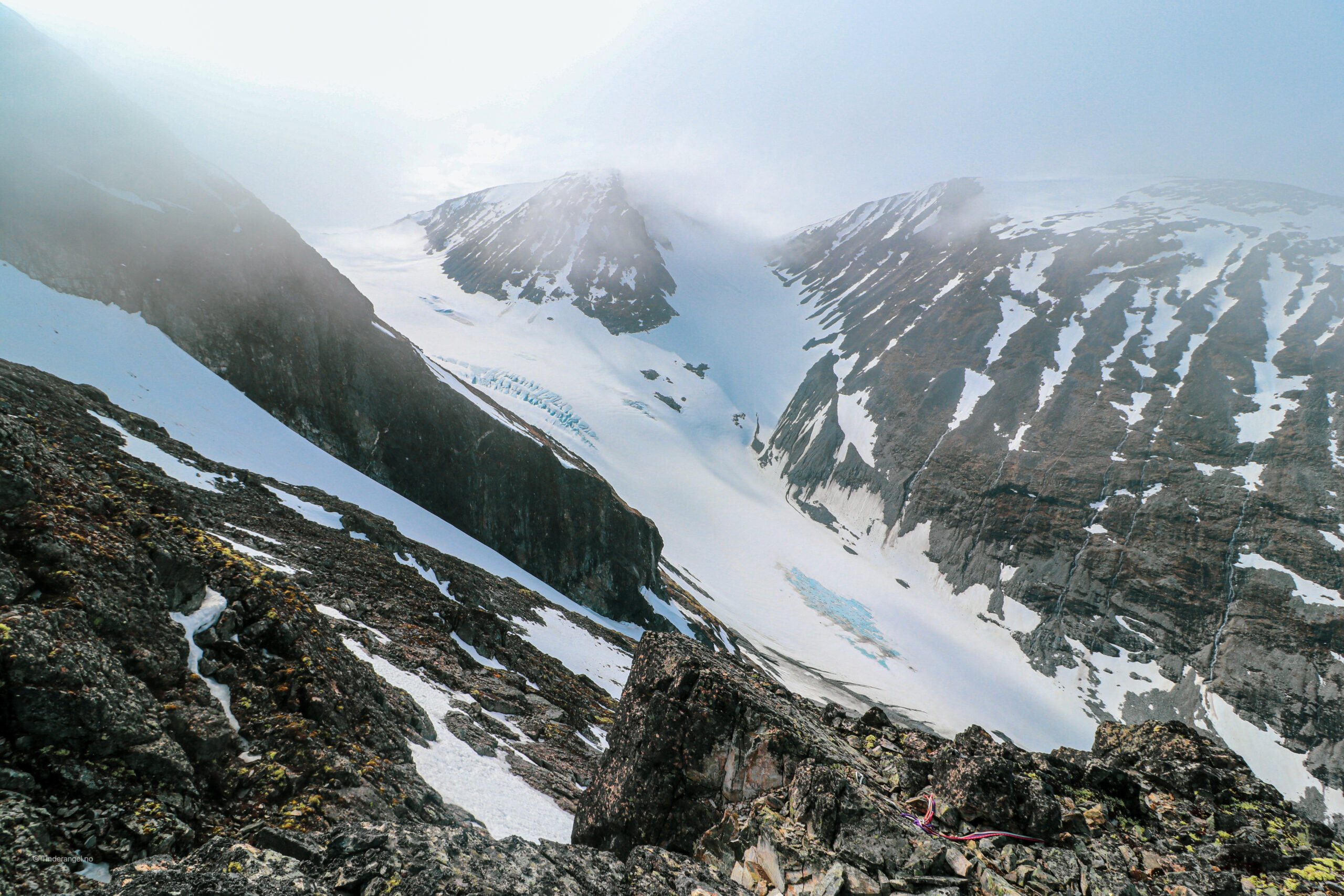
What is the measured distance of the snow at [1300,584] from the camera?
80062mm

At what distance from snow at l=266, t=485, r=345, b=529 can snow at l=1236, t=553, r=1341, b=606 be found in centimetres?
12345

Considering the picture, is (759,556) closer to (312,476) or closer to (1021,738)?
(1021,738)

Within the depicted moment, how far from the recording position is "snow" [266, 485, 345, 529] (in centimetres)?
2469

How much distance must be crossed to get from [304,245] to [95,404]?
26.9m

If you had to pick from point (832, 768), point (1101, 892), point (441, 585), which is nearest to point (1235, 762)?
point (1101, 892)

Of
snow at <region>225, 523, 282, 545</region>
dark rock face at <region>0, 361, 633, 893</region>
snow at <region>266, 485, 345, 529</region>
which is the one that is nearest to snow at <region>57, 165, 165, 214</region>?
snow at <region>266, 485, 345, 529</region>

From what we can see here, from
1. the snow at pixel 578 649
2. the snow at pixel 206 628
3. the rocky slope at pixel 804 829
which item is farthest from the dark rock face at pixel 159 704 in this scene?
the snow at pixel 578 649

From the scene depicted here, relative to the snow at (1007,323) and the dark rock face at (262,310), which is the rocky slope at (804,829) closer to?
the dark rock face at (262,310)

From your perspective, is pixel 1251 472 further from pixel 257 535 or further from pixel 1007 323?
pixel 257 535

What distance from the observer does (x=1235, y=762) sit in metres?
10.7

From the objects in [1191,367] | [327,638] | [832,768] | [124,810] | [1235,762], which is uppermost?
[1191,367]

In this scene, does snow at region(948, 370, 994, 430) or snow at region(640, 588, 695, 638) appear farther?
snow at region(948, 370, 994, 430)

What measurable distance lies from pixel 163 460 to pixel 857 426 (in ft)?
454

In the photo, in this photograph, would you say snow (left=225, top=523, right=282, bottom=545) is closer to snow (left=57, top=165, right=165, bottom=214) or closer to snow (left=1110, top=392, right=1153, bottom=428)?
snow (left=57, top=165, right=165, bottom=214)
